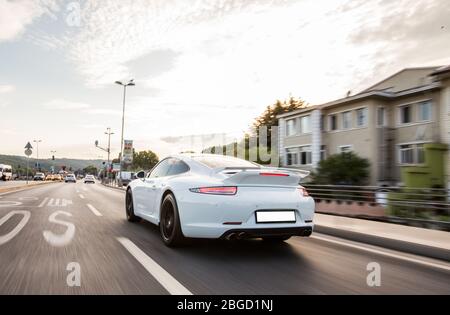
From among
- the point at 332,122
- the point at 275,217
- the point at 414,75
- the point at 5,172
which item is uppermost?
the point at 414,75

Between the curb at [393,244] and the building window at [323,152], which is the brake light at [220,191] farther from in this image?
the building window at [323,152]

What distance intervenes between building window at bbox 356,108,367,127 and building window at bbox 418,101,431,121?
336 centimetres

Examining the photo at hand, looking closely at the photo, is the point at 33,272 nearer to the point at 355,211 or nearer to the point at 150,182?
the point at 150,182

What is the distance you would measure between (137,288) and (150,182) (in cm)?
351

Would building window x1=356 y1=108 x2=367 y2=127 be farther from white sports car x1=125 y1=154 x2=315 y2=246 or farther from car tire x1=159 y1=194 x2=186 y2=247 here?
car tire x1=159 y1=194 x2=186 y2=247

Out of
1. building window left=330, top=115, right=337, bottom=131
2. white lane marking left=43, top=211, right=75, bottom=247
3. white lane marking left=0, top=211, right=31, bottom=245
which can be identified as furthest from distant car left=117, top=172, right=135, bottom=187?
white lane marking left=43, top=211, right=75, bottom=247

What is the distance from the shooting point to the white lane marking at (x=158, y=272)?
3491mm

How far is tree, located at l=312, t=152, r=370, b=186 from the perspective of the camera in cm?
2211

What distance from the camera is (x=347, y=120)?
26.0 meters

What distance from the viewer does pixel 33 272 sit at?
4.01 meters

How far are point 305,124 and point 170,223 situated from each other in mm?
25531

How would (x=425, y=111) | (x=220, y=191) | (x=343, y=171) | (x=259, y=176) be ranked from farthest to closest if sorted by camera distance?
(x=343, y=171)
(x=425, y=111)
(x=259, y=176)
(x=220, y=191)

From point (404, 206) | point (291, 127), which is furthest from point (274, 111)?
point (404, 206)

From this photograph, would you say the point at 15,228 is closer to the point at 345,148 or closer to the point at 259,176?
the point at 259,176
